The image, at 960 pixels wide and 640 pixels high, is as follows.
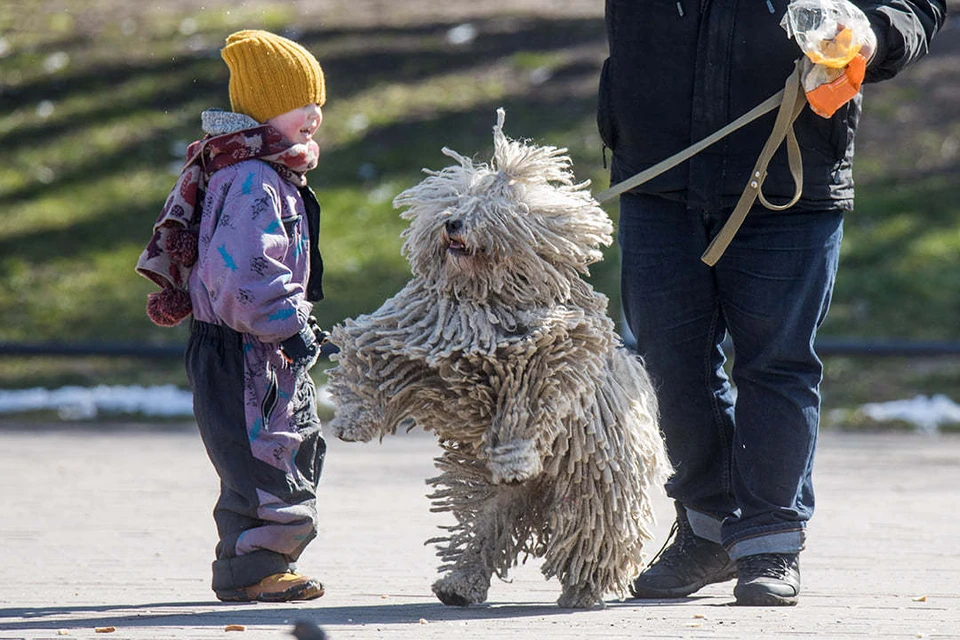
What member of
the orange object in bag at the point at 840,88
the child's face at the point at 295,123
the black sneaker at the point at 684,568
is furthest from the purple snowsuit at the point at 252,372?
the orange object in bag at the point at 840,88

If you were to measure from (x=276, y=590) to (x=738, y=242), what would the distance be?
5.76 feet

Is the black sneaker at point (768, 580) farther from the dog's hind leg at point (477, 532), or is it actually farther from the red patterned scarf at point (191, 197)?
the red patterned scarf at point (191, 197)

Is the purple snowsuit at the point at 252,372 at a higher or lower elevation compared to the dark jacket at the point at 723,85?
lower

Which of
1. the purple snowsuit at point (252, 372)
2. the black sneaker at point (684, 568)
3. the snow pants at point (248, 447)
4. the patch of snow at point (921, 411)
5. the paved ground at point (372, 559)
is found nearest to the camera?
the paved ground at point (372, 559)

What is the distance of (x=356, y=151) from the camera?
14.3m

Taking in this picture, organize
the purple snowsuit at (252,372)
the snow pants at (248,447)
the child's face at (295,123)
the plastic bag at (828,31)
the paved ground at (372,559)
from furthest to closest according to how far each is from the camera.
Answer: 1. the child's face at (295,123)
2. the snow pants at (248,447)
3. the purple snowsuit at (252,372)
4. the plastic bag at (828,31)
5. the paved ground at (372,559)

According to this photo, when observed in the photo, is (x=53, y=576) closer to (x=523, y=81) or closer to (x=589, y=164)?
(x=589, y=164)

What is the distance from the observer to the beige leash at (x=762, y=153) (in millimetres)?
4328

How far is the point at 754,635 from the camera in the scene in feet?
12.5

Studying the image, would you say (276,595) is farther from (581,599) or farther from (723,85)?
(723,85)

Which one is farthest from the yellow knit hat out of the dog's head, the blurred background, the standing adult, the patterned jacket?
the blurred background

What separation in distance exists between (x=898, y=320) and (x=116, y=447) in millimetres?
5936

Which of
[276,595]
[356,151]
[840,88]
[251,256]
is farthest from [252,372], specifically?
[356,151]

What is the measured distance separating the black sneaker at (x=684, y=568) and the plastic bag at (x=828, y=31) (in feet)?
5.17
